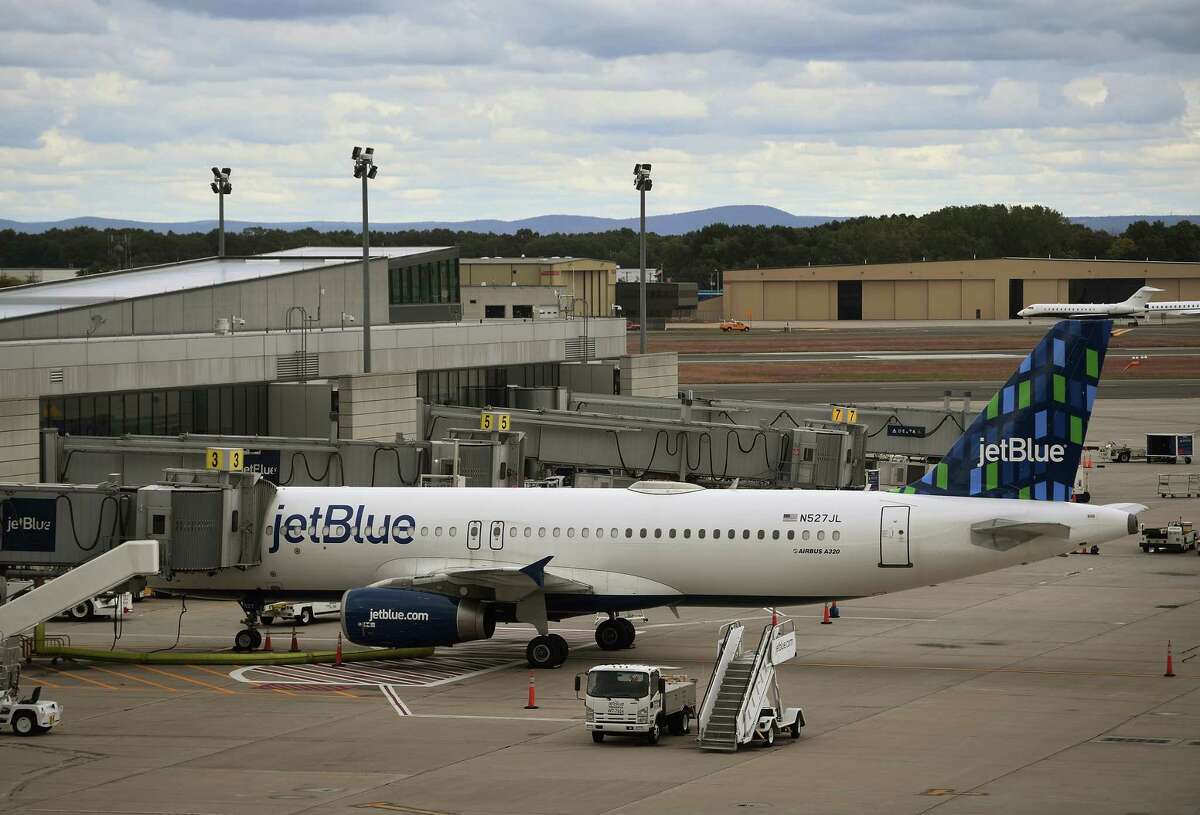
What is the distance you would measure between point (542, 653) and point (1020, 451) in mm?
11489

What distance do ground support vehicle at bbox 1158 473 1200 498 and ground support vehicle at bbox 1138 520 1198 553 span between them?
12.7 metres

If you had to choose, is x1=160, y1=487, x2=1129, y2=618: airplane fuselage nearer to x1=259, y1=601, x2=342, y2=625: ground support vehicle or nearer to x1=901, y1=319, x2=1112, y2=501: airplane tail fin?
→ x1=901, y1=319, x2=1112, y2=501: airplane tail fin

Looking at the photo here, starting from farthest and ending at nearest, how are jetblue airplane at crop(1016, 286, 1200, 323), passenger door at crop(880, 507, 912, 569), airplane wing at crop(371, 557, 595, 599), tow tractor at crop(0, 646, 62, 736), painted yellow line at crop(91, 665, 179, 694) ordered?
jetblue airplane at crop(1016, 286, 1200, 323), airplane wing at crop(371, 557, 595, 599), passenger door at crop(880, 507, 912, 569), painted yellow line at crop(91, 665, 179, 694), tow tractor at crop(0, 646, 62, 736)

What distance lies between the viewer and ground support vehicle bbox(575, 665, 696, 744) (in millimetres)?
28000

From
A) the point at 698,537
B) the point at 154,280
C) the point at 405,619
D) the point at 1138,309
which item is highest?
the point at 1138,309

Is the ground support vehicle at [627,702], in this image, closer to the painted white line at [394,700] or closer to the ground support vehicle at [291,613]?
the painted white line at [394,700]

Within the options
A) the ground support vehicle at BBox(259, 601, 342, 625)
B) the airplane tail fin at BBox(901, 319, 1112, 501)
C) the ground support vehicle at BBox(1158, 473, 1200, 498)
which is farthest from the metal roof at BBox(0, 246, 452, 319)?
the ground support vehicle at BBox(1158, 473, 1200, 498)

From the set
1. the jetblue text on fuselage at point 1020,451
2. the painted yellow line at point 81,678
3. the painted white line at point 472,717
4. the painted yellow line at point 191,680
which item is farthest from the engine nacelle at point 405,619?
the jetblue text on fuselage at point 1020,451

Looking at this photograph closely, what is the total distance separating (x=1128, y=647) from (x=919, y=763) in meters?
13.0

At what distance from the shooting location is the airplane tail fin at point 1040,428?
1384 inches

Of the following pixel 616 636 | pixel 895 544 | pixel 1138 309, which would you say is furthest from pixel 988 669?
pixel 1138 309

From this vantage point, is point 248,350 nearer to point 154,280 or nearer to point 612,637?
point 154,280

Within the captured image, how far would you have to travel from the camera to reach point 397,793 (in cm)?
2477

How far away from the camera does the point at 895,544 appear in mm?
34781
